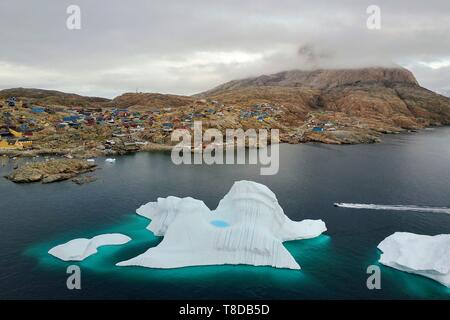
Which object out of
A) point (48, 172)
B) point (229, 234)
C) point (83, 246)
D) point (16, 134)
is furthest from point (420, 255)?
point (16, 134)

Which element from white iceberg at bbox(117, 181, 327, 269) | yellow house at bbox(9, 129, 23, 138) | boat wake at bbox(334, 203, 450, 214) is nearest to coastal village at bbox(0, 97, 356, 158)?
yellow house at bbox(9, 129, 23, 138)

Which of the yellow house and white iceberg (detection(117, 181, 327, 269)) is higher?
the yellow house

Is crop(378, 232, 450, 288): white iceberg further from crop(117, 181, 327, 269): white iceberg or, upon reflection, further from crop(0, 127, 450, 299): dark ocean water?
crop(117, 181, 327, 269): white iceberg

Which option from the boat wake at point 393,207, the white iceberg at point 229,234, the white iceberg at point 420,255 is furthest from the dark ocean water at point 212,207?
the boat wake at point 393,207

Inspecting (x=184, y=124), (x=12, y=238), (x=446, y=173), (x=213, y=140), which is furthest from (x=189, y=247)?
(x=184, y=124)

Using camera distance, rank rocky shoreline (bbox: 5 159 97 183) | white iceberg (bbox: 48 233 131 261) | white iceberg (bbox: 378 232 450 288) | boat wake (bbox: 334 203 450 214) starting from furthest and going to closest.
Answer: rocky shoreline (bbox: 5 159 97 183) → boat wake (bbox: 334 203 450 214) → white iceberg (bbox: 48 233 131 261) → white iceberg (bbox: 378 232 450 288)

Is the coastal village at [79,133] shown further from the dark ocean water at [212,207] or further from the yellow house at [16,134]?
the dark ocean water at [212,207]
